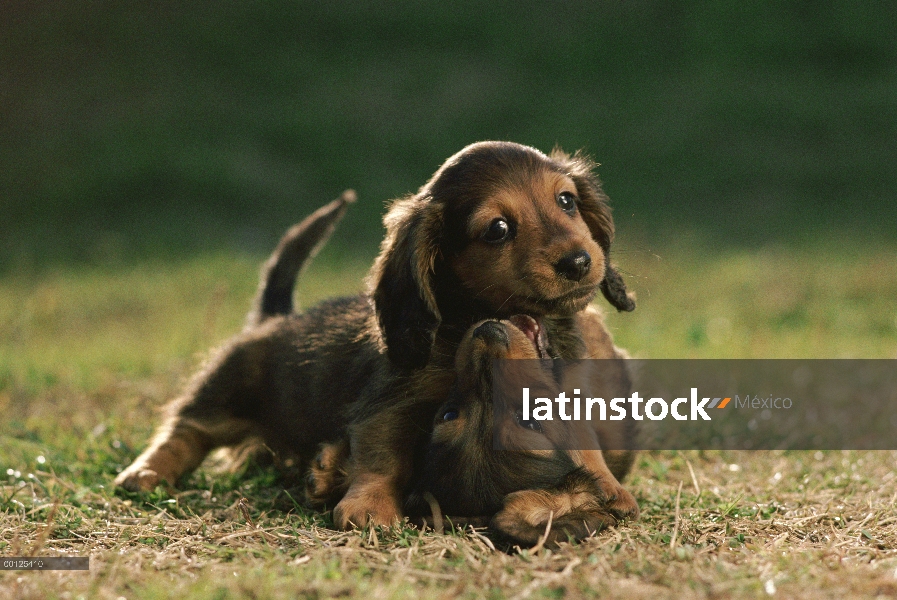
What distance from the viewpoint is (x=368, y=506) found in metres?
3.37

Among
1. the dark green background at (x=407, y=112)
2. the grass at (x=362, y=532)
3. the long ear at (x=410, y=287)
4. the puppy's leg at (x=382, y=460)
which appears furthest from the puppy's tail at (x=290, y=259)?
the dark green background at (x=407, y=112)

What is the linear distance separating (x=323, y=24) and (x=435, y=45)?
5.95ft

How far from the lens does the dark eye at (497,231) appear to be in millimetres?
3498

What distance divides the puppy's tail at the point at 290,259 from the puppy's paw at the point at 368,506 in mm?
1830

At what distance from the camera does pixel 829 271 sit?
386 inches

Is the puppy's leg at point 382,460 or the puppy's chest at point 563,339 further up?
the puppy's chest at point 563,339

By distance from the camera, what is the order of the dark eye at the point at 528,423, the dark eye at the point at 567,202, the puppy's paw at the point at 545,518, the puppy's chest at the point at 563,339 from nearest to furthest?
the puppy's paw at the point at 545,518, the dark eye at the point at 528,423, the dark eye at the point at 567,202, the puppy's chest at the point at 563,339

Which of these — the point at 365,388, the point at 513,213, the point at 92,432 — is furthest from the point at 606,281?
the point at 92,432

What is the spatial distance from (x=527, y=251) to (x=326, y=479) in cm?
123

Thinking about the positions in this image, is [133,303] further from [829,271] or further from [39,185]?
[829,271]

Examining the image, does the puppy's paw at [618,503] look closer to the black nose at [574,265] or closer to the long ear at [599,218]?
the black nose at [574,265]

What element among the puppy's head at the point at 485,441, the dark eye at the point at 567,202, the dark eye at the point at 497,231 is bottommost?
the puppy's head at the point at 485,441

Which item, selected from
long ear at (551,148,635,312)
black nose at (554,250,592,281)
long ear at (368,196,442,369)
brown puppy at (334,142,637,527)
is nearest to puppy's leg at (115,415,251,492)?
brown puppy at (334,142,637,527)

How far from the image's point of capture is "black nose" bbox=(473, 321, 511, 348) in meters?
3.24
